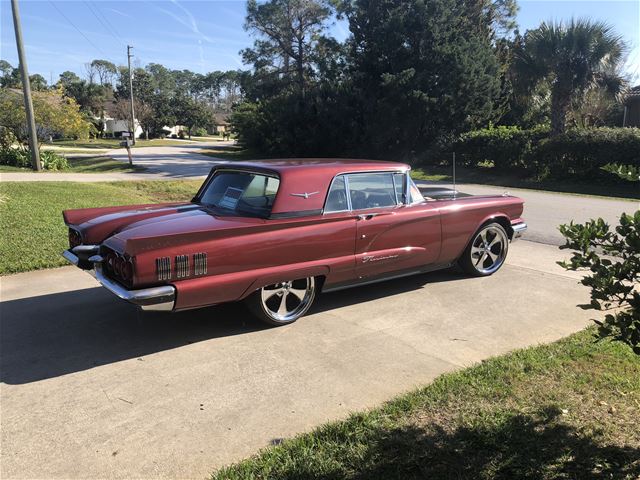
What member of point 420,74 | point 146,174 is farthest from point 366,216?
point 420,74

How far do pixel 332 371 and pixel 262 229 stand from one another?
130 centimetres

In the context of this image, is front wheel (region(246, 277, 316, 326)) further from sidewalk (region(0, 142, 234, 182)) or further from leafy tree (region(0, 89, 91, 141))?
leafy tree (region(0, 89, 91, 141))

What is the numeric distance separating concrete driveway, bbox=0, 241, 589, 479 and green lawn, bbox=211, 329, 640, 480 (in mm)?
252

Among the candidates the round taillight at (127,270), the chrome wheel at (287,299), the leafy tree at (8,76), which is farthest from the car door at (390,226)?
the leafy tree at (8,76)

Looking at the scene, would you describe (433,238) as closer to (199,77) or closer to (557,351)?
(557,351)

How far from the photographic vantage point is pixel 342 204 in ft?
16.1

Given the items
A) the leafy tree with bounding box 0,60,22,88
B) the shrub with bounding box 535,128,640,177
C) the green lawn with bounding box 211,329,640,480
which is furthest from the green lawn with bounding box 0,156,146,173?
the leafy tree with bounding box 0,60,22,88

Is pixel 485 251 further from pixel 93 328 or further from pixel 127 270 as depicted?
pixel 93 328

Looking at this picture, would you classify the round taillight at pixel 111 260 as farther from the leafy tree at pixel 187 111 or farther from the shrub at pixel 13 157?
the leafy tree at pixel 187 111

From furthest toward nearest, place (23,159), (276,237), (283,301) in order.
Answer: (23,159)
(283,301)
(276,237)

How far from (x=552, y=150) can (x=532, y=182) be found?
1503mm

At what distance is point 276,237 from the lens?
171 inches

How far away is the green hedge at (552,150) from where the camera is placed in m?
18.5

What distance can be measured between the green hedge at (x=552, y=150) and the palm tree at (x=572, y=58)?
5.87 feet
